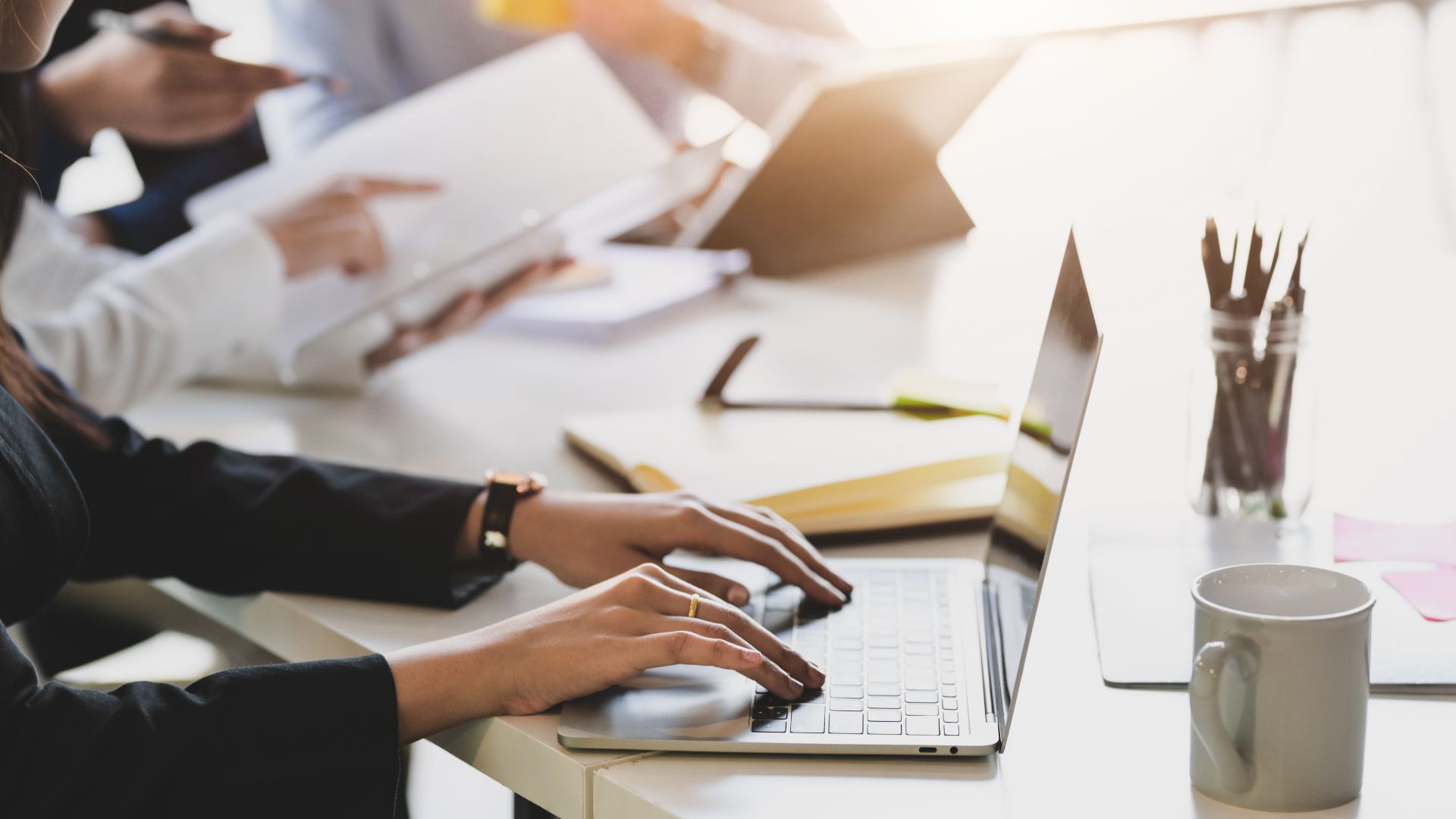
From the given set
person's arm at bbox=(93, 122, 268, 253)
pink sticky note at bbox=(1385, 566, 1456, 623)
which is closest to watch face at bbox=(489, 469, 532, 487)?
pink sticky note at bbox=(1385, 566, 1456, 623)

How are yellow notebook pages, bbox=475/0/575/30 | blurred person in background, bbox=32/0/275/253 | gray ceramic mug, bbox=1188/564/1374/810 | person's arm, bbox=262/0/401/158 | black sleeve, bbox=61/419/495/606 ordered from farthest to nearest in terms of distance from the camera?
person's arm, bbox=262/0/401/158, yellow notebook pages, bbox=475/0/575/30, blurred person in background, bbox=32/0/275/253, black sleeve, bbox=61/419/495/606, gray ceramic mug, bbox=1188/564/1374/810

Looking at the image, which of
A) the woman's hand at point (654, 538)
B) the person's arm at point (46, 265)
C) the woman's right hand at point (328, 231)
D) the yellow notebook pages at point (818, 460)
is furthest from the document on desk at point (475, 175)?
the woman's hand at point (654, 538)

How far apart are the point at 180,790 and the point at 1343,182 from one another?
260 cm

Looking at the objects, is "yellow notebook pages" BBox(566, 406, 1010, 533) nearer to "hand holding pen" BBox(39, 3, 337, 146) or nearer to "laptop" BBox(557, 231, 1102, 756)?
"laptop" BBox(557, 231, 1102, 756)

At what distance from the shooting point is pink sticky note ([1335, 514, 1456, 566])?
84cm

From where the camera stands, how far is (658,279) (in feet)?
5.98

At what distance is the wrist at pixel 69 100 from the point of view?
4.99 feet

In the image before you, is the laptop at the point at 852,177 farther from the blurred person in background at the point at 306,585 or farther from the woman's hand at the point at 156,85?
the blurred person in background at the point at 306,585

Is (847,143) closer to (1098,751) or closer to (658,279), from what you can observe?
(658,279)

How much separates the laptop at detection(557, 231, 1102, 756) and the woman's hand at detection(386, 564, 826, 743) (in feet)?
0.05

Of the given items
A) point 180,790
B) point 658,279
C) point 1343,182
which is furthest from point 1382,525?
point 1343,182

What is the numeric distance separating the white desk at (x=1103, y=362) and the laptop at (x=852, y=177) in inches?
2.3

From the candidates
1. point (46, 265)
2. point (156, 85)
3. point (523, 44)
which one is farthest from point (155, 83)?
point (523, 44)

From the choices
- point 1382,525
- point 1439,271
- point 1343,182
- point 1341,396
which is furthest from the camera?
point 1343,182
